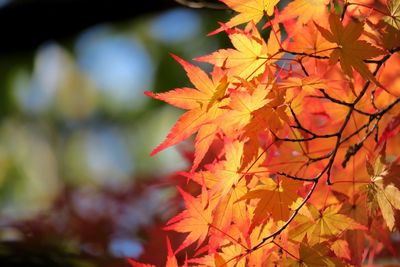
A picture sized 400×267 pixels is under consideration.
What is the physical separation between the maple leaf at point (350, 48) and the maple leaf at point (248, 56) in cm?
6

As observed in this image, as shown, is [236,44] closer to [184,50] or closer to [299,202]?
[299,202]

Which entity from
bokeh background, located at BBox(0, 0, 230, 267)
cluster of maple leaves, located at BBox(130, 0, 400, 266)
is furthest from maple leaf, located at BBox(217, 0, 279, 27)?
bokeh background, located at BBox(0, 0, 230, 267)

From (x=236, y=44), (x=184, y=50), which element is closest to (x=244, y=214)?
(x=236, y=44)

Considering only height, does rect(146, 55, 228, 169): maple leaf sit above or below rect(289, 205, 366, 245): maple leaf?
above

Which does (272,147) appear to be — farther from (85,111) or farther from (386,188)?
(85,111)

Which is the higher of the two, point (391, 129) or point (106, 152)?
point (391, 129)

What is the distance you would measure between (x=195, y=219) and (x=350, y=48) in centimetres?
23

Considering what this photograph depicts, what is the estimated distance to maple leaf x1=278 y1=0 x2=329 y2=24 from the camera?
759 mm

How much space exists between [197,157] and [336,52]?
0.17 meters

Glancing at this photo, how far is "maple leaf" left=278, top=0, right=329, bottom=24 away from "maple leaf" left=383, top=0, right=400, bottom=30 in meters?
0.07

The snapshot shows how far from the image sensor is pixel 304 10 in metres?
0.77

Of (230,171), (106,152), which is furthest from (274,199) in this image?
(106,152)

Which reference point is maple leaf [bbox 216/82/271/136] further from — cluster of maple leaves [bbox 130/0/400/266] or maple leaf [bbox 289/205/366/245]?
maple leaf [bbox 289/205/366/245]

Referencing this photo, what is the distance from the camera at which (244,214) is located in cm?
72
